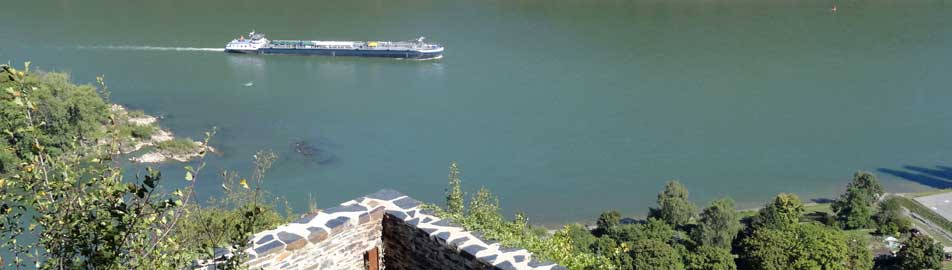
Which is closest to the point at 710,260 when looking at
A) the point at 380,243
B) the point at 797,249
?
the point at 797,249

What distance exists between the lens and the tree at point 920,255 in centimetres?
1669

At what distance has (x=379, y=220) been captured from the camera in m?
6.45

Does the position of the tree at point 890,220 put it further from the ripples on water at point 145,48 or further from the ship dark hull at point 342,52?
the ripples on water at point 145,48

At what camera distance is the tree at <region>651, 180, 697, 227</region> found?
18.2 metres

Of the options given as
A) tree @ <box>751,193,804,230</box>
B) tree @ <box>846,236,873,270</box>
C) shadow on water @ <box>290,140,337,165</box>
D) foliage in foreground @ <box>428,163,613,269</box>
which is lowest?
tree @ <box>846,236,873,270</box>

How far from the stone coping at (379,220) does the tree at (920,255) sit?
43.0 ft

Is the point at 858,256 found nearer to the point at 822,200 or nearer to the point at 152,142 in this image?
the point at 822,200

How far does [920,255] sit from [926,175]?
19.4ft

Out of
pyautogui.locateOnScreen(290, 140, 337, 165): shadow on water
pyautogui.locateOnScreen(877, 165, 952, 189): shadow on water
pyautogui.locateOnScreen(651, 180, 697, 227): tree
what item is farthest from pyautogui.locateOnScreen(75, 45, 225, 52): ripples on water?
pyautogui.locateOnScreen(877, 165, 952, 189): shadow on water

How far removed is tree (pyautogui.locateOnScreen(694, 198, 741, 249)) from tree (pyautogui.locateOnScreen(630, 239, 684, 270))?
1288 millimetres

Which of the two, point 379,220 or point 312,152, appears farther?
point 312,152

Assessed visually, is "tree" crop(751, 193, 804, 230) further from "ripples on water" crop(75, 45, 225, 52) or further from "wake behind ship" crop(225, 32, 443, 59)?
"ripples on water" crop(75, 45, 225, 52)

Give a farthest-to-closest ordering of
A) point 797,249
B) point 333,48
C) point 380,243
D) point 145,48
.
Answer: point 145,48 < point 333,48 < point 797,249 < point 380,243

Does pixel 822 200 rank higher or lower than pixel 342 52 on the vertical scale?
lower
